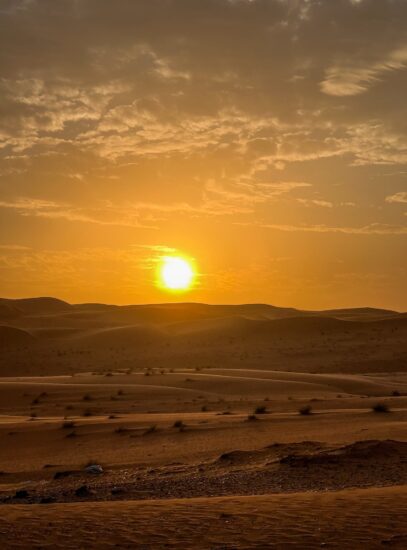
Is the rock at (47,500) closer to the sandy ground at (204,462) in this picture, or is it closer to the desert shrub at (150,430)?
the sandy ground at (204,462)

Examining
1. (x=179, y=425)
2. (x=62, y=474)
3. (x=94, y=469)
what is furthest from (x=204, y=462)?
(x=179, y=425)

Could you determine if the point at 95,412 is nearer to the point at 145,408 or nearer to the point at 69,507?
the point at 145,408

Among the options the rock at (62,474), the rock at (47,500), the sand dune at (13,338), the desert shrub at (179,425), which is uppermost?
the sand dune at (13,338)

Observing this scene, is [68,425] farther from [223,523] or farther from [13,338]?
[13,338]

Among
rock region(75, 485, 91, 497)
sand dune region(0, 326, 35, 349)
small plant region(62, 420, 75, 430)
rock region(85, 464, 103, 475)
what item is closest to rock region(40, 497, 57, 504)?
rock region(75, 485, 91, 497)

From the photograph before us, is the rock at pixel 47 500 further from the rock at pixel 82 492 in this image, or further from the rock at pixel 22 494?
the rock at pixel 22 494

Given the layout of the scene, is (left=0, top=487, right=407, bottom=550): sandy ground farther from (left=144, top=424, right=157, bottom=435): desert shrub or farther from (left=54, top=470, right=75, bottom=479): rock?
(left=144, top=424, right=157, bottom=435): desert shrub

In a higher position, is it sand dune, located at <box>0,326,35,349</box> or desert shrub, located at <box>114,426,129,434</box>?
sand dune, located at <box>0,326,35,349</box>

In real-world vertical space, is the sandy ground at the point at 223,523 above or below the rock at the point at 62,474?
above

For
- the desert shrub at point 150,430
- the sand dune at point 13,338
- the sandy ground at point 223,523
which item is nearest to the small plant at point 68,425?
the desert shrub at point 150,430

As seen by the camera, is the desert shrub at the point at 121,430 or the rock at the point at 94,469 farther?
the desert shrub at the point at 121,430

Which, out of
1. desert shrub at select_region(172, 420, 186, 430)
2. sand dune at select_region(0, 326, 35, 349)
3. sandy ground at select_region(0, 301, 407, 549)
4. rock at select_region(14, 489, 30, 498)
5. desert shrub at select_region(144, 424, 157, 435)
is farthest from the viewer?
sand dune at select_region(0, 326, 35, 349)

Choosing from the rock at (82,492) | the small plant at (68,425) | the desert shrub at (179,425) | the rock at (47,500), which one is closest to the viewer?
the rock at (47,500)

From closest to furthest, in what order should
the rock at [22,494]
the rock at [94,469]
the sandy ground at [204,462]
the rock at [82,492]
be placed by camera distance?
the sandy ground at [204,462] → the rock at [82,492] → the rock at [22,494] → the rock at [94,469]
